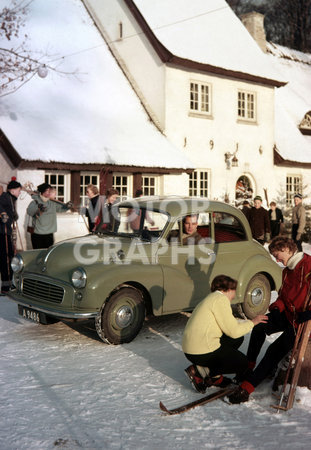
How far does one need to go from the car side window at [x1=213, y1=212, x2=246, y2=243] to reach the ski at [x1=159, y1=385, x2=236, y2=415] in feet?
9.75

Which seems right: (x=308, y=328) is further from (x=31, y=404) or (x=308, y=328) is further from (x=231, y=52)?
(x=231, y=52)

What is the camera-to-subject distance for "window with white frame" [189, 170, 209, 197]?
62.2ft

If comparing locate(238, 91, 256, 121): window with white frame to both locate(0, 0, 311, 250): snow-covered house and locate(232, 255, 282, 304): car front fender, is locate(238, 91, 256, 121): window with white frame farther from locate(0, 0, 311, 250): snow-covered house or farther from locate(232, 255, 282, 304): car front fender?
locate(232, 255, 282, 304): car front fender

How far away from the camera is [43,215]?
30.1 ft

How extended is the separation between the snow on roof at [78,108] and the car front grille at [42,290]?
311 inches

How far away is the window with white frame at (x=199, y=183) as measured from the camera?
19.0m

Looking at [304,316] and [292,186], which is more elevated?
[292,186]

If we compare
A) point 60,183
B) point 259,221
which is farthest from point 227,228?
point 60,183

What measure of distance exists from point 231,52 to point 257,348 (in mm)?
17034

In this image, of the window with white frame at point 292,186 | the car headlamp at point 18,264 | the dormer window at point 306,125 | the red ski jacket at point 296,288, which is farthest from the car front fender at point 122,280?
the dormer window at point 306,125

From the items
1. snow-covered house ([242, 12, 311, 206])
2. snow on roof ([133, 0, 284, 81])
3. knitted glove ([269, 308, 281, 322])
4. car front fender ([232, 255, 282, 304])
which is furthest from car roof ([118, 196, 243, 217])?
snow-covered house ([242, 12, 311, 206])

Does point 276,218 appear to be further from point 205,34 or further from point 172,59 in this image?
point 205,34

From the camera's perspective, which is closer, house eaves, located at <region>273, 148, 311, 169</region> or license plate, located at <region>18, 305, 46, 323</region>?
license plate, located at <region>18, 305, 46, 323</region>

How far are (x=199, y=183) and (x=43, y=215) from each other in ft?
35.0
